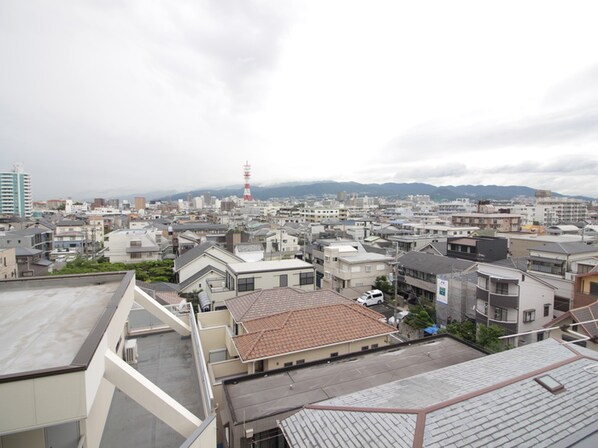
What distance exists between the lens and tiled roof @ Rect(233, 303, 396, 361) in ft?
34.7

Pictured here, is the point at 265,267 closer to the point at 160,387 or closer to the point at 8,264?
the point at 160,387

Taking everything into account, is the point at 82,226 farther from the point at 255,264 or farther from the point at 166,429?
the point at 166,429

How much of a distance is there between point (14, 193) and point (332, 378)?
434 ft

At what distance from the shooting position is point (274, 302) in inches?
542

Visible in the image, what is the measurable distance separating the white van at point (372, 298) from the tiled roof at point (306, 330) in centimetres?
1231

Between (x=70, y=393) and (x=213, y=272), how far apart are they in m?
24.4

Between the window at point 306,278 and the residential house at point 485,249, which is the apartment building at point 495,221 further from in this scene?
the window at point 306,278

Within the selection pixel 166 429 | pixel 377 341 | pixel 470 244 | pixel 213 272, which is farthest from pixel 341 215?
pixel 166 429

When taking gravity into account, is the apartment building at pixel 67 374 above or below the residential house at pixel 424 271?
above

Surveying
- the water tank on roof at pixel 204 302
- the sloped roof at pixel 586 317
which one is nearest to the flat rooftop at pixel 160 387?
the water tank on roof at pixel 204 302

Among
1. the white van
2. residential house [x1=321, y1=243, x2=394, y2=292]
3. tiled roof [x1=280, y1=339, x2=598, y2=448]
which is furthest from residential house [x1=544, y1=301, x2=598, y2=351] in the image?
residential house [x1=321, y1=243, x2=394, y2=292]

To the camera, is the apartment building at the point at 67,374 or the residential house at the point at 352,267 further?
the residential house at the point at 352,267

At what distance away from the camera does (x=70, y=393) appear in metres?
3.62

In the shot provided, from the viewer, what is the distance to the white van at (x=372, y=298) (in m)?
25.0
